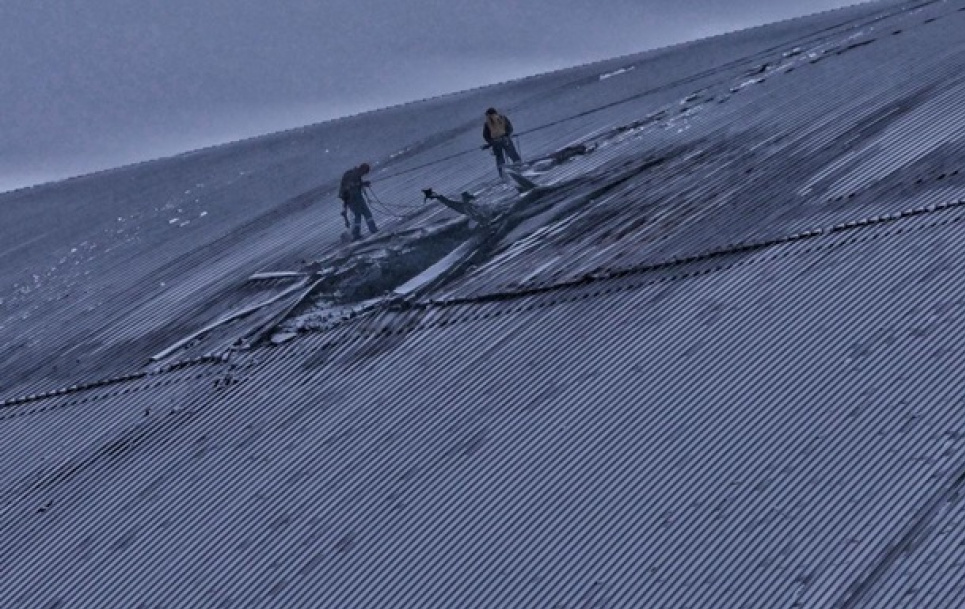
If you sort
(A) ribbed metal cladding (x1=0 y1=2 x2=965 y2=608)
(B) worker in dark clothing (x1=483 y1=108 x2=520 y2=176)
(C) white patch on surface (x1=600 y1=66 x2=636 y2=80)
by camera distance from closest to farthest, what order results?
1. (A) ribbed metal cladding (x1=0 y1=2 x2=965 y2=608)
2. (B) worker in dark clothing (x1=483 y1=108 x2=520 y2=176)
3. (C) white patch on surface (x1=600 y1=66 x2=636 y2=80)

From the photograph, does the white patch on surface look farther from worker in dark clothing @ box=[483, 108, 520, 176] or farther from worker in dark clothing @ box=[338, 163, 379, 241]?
worker in dark clothing @ box=[338, 163, 379, 241]

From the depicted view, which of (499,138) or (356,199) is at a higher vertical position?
(499,138)

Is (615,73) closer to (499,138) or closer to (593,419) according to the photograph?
(499,138)

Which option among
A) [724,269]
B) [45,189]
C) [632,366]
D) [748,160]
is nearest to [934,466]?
[632,366]

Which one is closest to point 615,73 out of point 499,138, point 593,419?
point 499,138

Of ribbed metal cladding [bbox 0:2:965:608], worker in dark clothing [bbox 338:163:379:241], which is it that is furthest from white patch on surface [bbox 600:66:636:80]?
ribbed metal cladding [bbox 0:2:965:608]

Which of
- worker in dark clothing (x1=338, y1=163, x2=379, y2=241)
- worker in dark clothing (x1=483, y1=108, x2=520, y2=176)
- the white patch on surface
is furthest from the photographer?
the white patch on surface
